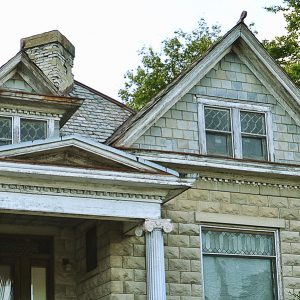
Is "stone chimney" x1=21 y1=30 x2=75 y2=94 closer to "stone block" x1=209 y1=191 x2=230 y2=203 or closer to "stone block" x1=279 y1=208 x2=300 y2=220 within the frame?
"stone block" x1=209 y1=191 x2=230 y2=203

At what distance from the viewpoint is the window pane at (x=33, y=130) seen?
16.3 meters

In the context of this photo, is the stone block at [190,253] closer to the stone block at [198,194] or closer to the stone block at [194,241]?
the stone block at [194,241]

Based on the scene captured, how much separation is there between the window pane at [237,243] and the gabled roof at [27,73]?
4.18 m

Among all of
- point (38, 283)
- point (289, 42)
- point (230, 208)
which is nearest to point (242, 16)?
point (230, 208)

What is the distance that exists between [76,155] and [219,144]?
388 cm

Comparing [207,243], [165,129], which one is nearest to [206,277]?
[207,243]

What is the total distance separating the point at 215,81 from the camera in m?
17.3

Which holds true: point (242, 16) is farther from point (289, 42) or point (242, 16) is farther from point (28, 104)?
point (289, 42)

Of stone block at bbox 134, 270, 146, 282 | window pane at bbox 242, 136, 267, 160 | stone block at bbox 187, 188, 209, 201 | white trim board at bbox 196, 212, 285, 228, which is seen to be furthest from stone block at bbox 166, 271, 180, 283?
window pane at bbox 242, 136, 267, 160

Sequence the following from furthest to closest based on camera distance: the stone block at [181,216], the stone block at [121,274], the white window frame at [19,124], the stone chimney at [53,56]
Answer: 1. the stone chimney at [53,56]
2. the white window frame at [19,124]
3. the stone block at [181,216]
4. the stone block at [121,274]

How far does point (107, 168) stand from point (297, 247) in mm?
4836

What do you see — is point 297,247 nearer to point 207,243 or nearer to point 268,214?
point 268,214

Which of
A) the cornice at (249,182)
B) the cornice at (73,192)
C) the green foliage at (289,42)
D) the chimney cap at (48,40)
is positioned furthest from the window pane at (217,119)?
the green foliage at (289,42)

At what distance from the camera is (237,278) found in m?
16.4
